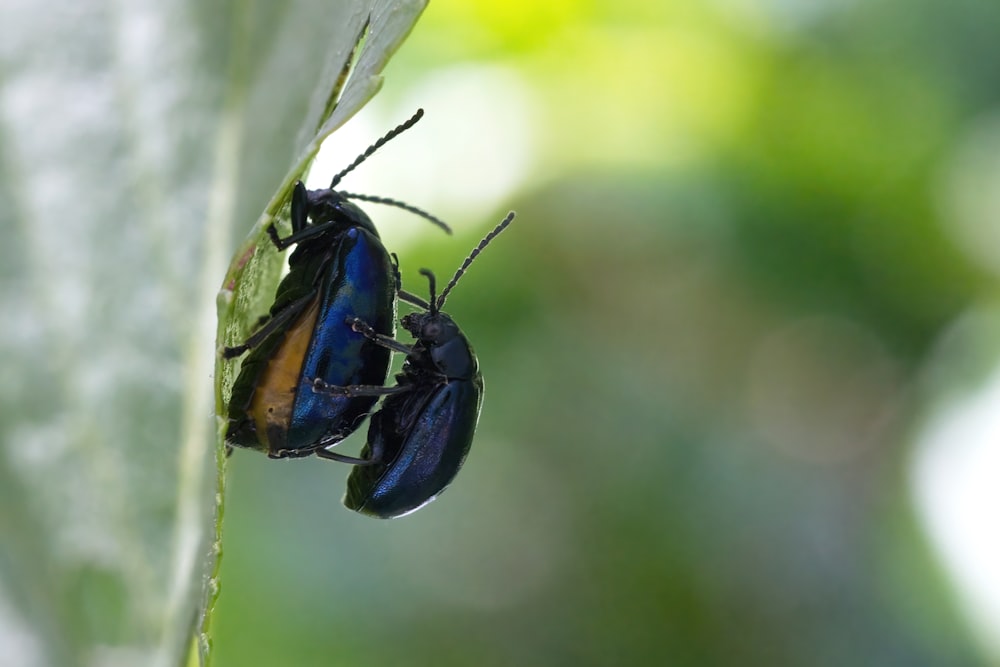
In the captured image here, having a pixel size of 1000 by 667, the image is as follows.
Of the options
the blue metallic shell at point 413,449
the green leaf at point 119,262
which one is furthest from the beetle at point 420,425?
the green leaf at point 119,262

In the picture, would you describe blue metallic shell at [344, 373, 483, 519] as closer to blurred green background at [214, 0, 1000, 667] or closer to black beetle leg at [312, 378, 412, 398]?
black beetle leg at [312, 378, 412, 398]

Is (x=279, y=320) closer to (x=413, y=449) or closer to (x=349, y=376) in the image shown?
(x=349, y=376)

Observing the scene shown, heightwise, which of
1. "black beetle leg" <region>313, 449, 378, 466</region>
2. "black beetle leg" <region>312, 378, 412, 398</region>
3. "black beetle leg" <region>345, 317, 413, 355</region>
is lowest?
"black beetle leg" <region>313, 449, 378, 466</region>

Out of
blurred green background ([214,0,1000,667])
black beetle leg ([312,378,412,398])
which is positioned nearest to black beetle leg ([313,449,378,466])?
black beetle leg ([312,378,412,398])

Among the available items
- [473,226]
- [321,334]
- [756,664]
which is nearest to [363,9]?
[321,334]

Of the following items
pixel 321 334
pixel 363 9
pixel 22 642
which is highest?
pixel 363 9

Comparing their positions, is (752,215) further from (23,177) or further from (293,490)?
(23,177)

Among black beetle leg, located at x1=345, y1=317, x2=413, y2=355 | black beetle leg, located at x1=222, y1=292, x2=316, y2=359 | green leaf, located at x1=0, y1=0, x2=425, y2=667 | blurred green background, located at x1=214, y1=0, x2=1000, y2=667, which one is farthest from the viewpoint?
blurred green background, located at x1=214, y1=0, x2=1000, y2=667
